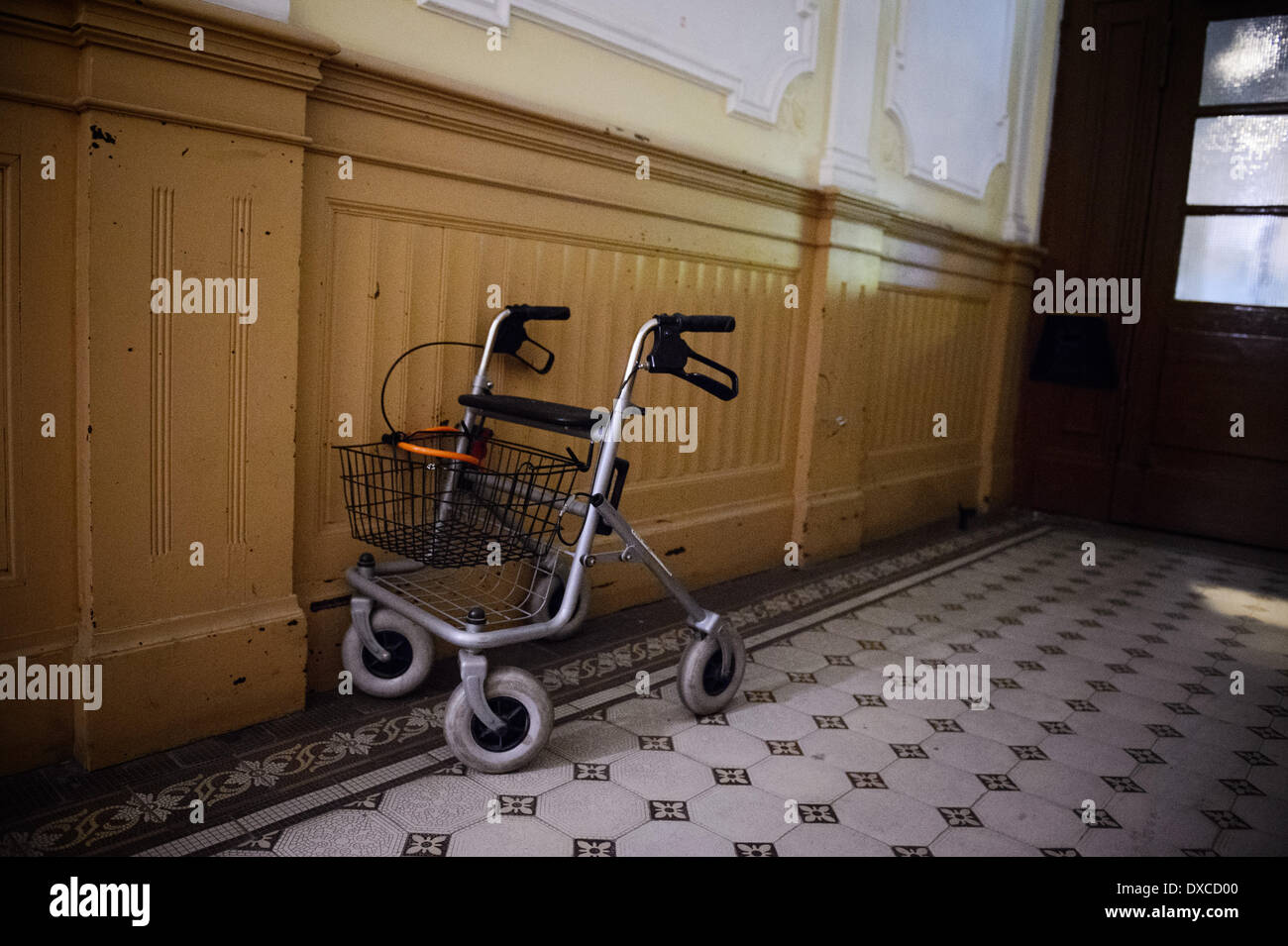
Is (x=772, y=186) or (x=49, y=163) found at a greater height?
(x=772, y=186)

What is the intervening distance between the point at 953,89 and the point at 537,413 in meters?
3.84

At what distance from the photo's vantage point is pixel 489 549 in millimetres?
2381

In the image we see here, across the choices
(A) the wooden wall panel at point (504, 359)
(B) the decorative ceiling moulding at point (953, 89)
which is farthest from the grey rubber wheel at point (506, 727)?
(B) the decorative ceiling moulding at point (953, 89)

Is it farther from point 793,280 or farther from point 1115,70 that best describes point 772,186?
point 1115,70

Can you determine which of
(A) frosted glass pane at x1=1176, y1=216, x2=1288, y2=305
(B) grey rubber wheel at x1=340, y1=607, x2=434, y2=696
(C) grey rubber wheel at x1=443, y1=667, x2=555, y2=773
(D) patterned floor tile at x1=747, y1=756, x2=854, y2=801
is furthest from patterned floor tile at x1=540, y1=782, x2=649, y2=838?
(A) frosted glass pane at x1=1176, y1=216, x2=1288, y2=305

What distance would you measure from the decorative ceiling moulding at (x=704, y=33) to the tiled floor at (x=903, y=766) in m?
A: 2.01

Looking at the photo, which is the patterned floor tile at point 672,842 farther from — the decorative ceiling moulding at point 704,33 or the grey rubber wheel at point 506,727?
the decorative ceiling moulding at point 704,33

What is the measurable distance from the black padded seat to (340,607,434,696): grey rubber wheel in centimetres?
61

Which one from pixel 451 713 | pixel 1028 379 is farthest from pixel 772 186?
pixel 1028 379

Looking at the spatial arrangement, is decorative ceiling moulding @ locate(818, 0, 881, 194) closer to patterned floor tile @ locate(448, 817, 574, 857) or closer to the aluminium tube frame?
the aluminium tube frame

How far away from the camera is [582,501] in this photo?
2.56 metres

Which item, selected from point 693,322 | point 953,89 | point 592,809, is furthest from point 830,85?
point 592,809

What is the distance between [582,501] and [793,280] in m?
2.04

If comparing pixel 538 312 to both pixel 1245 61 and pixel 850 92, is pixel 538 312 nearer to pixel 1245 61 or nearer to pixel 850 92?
pixel 850 92
